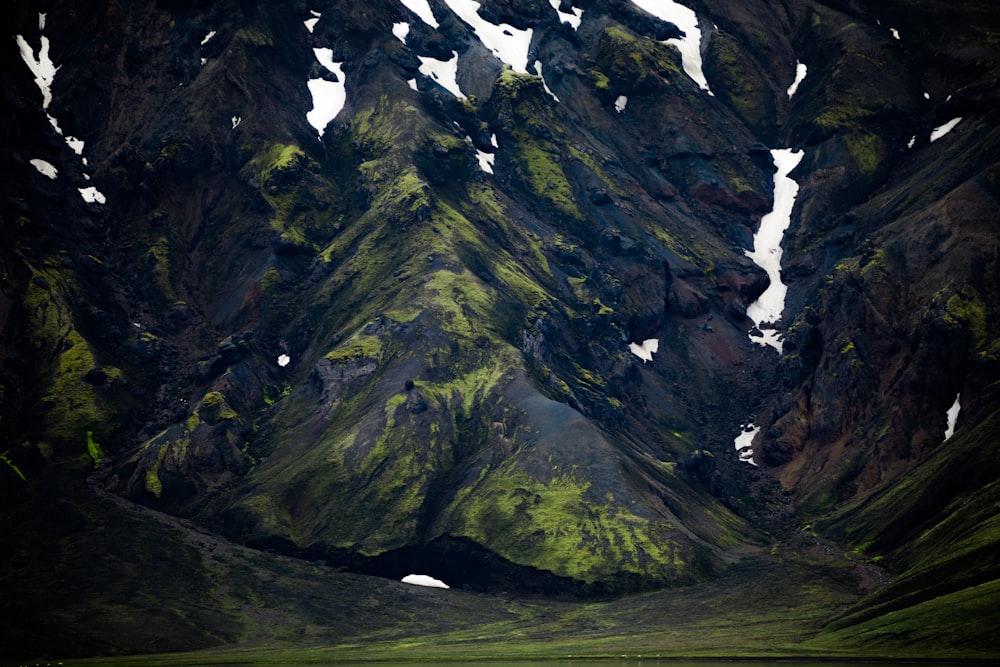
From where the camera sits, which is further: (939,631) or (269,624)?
(269,624)

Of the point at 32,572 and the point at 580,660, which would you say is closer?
the point at 580,660

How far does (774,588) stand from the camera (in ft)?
647

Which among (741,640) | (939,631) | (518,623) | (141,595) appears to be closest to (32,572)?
(141,595)

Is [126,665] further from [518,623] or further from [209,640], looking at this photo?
[518,623]

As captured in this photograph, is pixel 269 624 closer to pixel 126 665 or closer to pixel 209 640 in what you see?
pixel 209 640

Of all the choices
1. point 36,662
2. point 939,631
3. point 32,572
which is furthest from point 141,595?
point 939,631

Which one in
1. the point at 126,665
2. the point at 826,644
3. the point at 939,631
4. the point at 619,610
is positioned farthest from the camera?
the point at 619,610

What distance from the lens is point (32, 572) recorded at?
197875 mm

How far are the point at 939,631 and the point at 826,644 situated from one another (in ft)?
66.5

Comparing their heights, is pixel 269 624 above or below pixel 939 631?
below

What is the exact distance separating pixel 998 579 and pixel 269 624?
121322mm

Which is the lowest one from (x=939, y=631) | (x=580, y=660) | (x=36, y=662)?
(x=36, y=662)

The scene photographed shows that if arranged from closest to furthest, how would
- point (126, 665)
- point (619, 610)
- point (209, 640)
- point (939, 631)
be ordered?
point (939, 631) → point (126, 665) → point (209, 640) → point (619, 610)

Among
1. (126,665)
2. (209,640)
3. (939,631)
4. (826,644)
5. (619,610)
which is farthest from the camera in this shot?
(619,610)
